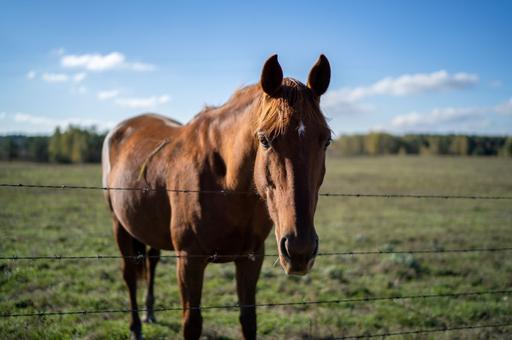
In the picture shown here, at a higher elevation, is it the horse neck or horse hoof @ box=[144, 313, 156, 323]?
the horse neck

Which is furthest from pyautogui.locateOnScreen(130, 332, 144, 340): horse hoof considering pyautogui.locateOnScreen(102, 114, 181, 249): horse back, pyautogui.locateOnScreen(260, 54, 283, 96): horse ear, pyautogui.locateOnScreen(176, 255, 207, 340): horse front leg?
pyautogui.locateOnScreen(260, 54, 283, 96): horse ear

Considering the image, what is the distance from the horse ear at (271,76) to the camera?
7.93ft

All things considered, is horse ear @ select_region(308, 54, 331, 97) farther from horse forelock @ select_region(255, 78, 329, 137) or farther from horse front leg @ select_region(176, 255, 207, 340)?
horse front leg @ select_region(176, 255, 207, 340)

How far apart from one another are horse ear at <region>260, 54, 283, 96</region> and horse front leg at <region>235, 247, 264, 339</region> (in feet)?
5.14

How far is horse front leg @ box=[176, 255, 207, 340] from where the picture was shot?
10.1 feet

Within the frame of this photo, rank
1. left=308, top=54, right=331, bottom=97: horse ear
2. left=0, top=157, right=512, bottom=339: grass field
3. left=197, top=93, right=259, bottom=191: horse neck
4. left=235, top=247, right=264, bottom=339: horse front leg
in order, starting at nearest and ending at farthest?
left=308, top=54, right=331, bottom=97: horse ear → left=197, top=93, right=259, bottom=191: horse neck → left=235, top=247, right=264, bottom=339: horse front leg → left=0, top=157, right=512, bottom=339: grass field

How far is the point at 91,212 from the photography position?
13445 mm

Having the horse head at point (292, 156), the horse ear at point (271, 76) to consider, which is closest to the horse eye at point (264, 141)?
the horse head at point (292, 156)

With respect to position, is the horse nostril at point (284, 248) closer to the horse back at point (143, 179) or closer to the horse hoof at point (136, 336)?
the horse back at point (143, 179)

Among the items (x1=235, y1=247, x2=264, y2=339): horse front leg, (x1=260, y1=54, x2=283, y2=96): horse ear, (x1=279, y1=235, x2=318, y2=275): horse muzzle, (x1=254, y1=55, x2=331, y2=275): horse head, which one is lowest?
(x1=235, y1=247, x2=264, y2=339): horse front leg

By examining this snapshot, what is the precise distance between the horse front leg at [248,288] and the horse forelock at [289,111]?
1.45m

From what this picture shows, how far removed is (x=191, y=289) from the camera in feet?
10.2

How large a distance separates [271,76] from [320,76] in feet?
1.26

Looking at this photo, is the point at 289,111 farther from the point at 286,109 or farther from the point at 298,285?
the point at 298,285
